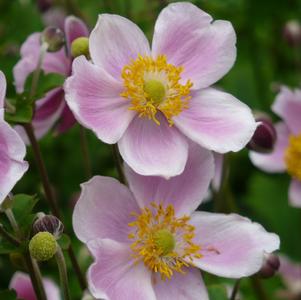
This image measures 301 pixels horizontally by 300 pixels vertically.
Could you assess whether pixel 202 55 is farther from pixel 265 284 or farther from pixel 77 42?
pixel 265 284

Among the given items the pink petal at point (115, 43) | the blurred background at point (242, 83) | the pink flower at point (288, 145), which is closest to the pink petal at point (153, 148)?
the pink petal at point (115, 43)

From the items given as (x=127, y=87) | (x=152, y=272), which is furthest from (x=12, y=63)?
(x=152, y=272)

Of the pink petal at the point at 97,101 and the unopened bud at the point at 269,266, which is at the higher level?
the pink petal at the point at 97,101

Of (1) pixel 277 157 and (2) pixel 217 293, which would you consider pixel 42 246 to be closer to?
(2) pixel 217 293

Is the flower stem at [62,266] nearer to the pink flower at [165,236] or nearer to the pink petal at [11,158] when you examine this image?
the pink flower at [165,236]

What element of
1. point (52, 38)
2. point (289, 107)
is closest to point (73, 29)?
point (52, 38)

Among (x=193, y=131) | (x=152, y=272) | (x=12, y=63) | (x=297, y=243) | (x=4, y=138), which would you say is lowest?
(x=297, y=243)

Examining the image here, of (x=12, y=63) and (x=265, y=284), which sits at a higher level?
(x=12, y=63)
